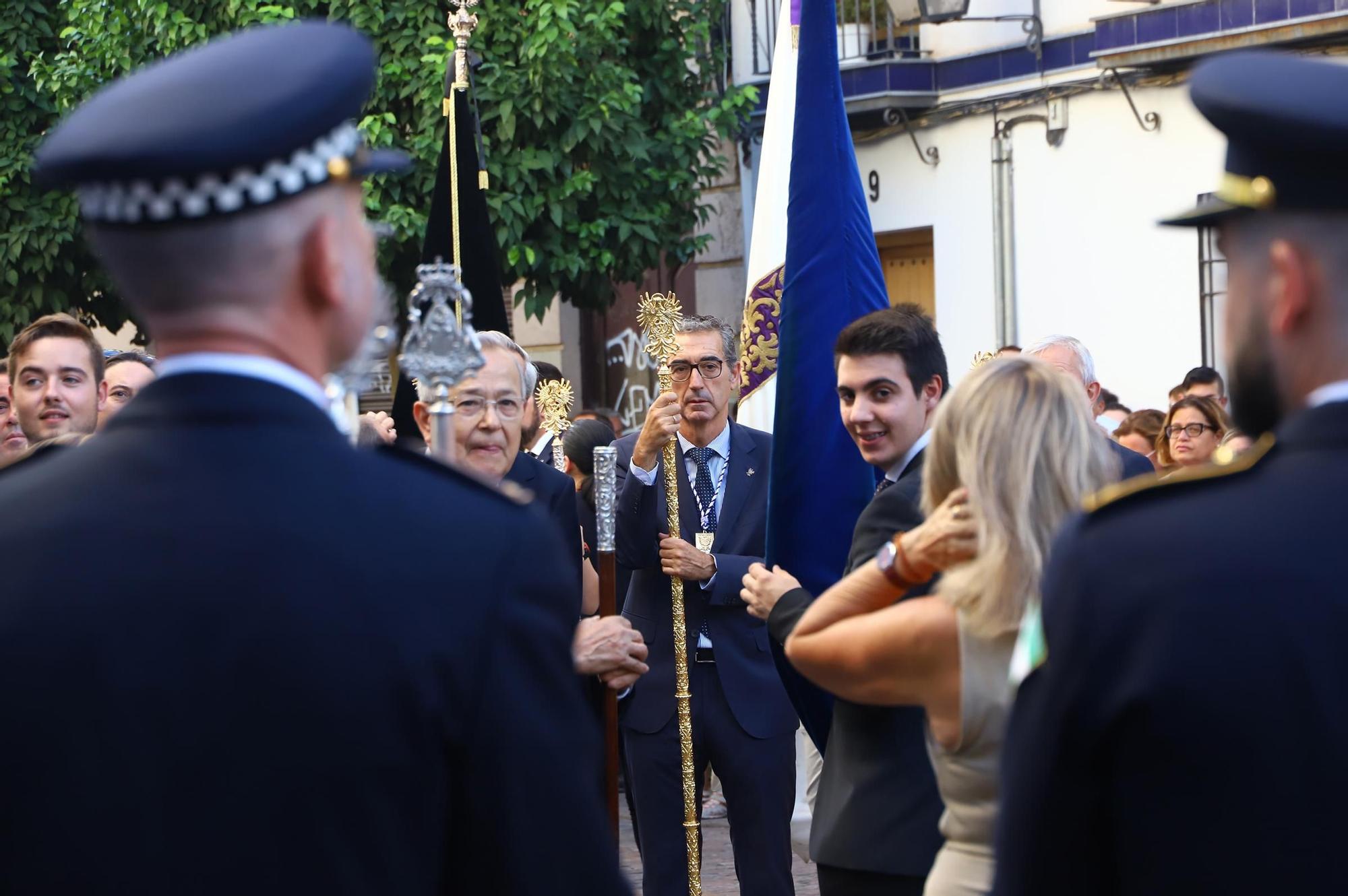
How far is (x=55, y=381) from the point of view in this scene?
6.23 m

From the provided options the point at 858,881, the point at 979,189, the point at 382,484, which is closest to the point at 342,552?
the point at 382,484

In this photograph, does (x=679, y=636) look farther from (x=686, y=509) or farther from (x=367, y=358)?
(x=367, y=358)

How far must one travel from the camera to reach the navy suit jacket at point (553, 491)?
18.4ft

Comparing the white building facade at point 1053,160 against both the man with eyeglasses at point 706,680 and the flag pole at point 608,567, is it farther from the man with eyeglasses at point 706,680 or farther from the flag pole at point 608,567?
the flag pole at point 608,567

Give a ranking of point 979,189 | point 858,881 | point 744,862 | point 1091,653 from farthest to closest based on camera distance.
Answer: point 979,189
point 744,862
point 858,881
point 1091,653

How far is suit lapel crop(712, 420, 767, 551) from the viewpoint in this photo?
6.62m

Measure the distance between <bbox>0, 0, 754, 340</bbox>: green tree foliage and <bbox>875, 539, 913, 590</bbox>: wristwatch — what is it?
9.98 meters

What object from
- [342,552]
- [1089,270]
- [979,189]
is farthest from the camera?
[979,189]

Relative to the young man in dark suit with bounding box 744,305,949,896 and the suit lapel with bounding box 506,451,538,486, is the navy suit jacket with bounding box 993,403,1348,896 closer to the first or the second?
the young man in dark suit with bounding box 744,305,949,896

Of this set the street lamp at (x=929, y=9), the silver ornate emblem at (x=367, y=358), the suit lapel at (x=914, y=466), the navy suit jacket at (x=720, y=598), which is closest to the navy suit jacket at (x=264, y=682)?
the silver ornate emblem at (x=367, y=358)

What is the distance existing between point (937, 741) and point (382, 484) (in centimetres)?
159

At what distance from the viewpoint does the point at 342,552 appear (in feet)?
5.72

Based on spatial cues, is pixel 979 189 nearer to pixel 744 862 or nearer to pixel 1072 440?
pixel 744 862

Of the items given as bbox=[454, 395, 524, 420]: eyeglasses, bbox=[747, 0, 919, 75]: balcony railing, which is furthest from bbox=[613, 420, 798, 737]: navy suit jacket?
bbox=[747, 0, 919, 75]: balcony railing
